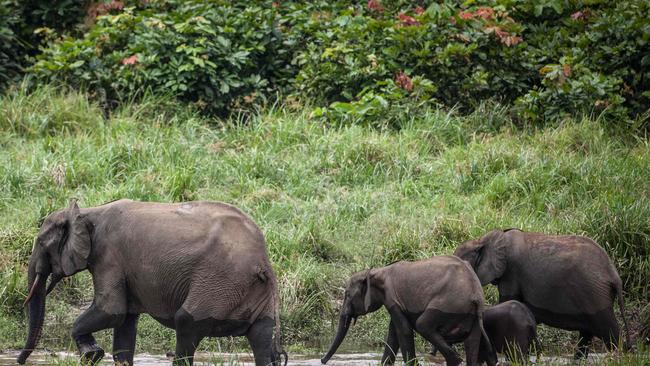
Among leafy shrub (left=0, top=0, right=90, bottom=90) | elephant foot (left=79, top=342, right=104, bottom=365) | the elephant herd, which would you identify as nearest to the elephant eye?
the elephant herd

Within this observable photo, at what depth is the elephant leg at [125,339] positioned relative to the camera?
26.2 feet

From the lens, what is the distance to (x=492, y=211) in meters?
11.4

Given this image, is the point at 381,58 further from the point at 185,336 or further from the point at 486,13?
the point at 185,336

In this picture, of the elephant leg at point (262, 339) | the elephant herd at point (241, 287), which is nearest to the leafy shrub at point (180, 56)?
the elephant herd at point (241, 287)

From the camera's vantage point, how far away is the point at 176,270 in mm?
7516

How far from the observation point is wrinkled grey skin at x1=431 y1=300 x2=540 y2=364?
831 cm

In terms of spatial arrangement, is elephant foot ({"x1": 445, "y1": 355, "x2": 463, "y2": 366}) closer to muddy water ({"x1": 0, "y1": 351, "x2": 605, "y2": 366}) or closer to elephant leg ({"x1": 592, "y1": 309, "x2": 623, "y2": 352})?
muddy water ({"x1": 0, "y1": 351, "x2": 605, "y2": 366})

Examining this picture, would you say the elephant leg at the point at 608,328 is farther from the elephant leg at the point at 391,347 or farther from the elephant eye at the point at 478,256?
the elephant leg at the point at 391,347

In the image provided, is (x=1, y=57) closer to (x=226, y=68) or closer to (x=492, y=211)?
(x=226, y=68)

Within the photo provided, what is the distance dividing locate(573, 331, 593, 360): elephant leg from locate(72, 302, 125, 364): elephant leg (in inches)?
148

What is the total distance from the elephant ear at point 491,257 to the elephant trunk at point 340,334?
1.21m

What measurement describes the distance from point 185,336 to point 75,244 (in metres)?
1.04

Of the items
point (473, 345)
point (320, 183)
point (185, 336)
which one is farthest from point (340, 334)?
point (320, 183)

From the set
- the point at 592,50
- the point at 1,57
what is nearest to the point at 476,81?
the point at 592,50
